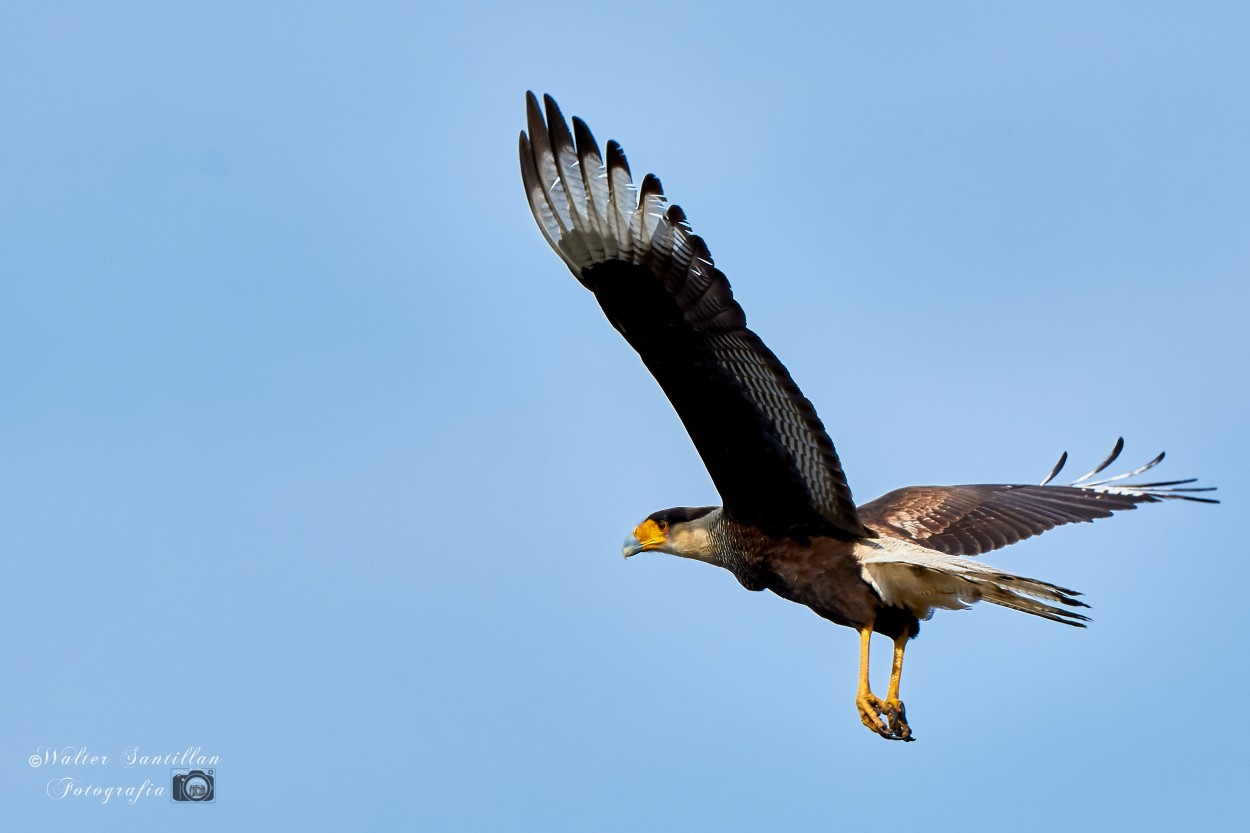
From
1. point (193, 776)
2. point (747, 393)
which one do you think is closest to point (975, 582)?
point (747, 393)

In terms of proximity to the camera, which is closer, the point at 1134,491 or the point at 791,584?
the point at 791,584

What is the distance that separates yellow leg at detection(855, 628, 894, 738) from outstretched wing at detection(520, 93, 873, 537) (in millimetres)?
964

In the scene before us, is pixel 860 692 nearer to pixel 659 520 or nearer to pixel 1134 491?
pixel 659 520

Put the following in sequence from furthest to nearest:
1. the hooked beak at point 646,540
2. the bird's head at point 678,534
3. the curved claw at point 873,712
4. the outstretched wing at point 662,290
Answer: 1. the hooked beak at point 646,540
2. the bird's head at point 678,534
3. the curved claw at point 873,712
4. the outstretched wing at point 662,290

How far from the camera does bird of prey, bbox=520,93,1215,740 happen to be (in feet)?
26.5

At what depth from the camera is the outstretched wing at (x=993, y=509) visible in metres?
10.1

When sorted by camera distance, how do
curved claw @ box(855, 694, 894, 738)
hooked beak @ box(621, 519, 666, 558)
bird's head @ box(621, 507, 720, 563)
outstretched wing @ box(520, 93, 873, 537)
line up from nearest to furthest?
outstretched wing @ box(520, 93, 873, 537) < curved claw @ box(855, 694, 894, 738) < bird's head @ box(621, 507, 720, 563) < hooked beak @ box(621, 519, 666, 558)

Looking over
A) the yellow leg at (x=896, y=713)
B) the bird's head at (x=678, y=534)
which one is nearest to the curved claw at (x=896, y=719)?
the yellow leg at (x=896, y=713)

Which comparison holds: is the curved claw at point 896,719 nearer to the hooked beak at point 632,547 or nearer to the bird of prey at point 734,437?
the bird of prey at point 734,437

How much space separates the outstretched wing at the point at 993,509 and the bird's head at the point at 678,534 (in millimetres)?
1014

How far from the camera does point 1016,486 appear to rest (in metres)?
11.4

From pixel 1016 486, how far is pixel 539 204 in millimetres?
4636

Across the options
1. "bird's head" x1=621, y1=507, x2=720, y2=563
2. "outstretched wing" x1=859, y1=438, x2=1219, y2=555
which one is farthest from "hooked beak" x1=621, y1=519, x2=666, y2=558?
"outstretched wing" x1=859, y1=438, x2=1219, y2=555

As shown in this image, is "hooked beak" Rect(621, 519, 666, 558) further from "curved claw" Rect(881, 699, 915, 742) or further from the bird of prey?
"curved claw" Rect(881, 699, 915, 742)
